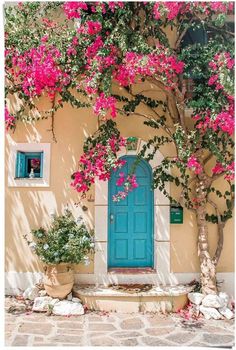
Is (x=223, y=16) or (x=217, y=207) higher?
(x=223, y=16)

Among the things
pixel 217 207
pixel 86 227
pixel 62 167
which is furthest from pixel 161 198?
pixel 62 167

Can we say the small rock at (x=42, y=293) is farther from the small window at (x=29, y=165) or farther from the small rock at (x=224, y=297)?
the small rock at (x=224, y=297)

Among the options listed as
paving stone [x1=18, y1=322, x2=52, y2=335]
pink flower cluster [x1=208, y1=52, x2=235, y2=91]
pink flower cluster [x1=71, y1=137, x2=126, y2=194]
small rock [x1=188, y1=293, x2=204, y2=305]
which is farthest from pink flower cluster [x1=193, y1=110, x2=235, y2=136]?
paving stone [x1=18, y1=322, x2=52, y2=335]

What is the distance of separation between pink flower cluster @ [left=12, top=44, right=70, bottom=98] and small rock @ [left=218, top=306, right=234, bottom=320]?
196 inches

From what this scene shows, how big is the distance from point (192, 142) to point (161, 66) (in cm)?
151

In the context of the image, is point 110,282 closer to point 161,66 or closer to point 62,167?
point 62,167

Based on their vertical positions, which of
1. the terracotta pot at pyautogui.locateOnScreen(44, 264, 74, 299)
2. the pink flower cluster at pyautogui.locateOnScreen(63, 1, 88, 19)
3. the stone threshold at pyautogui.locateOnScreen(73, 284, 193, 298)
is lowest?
the stone threshold at pyautogui.locateOnScreen(73, 284, 193, 298)

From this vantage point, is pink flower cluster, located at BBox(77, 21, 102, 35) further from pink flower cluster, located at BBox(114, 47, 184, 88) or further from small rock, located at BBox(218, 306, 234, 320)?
small rock, located at BBox(218, 306, 234, 320)

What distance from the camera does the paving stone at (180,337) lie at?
5.13 metres

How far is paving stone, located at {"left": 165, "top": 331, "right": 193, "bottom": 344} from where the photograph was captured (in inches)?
202

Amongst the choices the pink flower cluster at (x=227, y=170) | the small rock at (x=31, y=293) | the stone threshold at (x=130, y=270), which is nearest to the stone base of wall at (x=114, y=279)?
the stone threshold at (x=130, y=270)

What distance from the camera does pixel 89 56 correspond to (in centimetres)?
593

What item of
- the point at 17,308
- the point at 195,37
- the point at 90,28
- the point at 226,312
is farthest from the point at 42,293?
the point at 195,37

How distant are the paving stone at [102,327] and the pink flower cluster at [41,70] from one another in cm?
417
